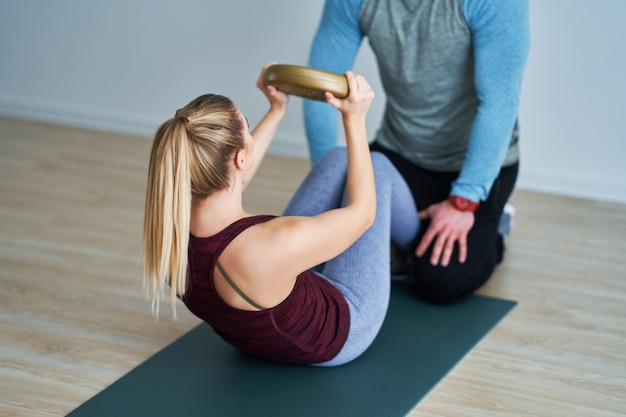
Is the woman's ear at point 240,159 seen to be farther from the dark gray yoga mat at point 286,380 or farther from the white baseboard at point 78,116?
the white baseboard at point 78,116

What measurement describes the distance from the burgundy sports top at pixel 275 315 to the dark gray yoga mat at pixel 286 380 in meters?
0.07

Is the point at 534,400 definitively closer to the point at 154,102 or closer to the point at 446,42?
the point at 446,42

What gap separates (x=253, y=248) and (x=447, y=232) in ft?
2.79

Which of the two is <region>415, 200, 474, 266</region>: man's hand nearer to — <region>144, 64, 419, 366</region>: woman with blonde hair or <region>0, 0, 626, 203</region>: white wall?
<region>144, 64, 419, 366</region>: woman with blonde hair

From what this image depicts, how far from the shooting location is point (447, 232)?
2.37 m

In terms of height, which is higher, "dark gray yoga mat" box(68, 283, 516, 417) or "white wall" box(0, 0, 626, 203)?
"white wall" box(0, 0, 626, 203)

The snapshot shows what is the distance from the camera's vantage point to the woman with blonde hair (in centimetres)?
160

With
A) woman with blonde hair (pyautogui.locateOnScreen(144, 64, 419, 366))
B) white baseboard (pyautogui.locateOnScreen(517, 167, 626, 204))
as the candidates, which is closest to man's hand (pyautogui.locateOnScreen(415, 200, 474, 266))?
woman with blonde hair (pyautogui.locateOnScreen(144, 64, 419, 366))

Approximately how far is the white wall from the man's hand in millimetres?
1162

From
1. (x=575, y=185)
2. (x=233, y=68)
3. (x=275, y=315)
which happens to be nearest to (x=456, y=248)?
(x=275, y=315)

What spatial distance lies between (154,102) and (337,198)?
197 centimetres

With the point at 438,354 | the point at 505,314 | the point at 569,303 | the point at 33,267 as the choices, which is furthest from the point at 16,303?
the point at 569,303

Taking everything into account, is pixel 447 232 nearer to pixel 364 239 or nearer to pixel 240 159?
pixel 364 239

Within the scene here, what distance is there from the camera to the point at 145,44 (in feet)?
12.9
